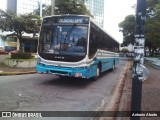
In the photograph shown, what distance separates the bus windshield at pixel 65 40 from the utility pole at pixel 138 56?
676 centimetres

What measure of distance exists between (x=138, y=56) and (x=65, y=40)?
7.11 meters

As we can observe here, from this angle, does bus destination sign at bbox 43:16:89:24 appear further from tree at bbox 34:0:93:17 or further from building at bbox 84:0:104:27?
building at bbox 84:0:104:27

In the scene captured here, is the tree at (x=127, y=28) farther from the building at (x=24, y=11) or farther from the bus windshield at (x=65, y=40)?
the bus windshield at (x=65, y=40)

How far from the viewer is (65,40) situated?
39.9 feet

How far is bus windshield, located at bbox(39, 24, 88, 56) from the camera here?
12.1 m

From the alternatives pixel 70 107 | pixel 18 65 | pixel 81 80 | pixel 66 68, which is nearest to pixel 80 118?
pixel 70 107

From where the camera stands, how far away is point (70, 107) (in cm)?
833

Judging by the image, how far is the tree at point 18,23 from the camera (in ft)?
67.0

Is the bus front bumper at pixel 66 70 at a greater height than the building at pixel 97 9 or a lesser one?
lesser

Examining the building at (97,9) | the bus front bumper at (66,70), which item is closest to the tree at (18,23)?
the bus front bumper at (66,70)

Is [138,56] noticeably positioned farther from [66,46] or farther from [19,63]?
[19,63]

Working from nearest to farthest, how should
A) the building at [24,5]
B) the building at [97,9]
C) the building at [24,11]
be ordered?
1. the building at [24,11]
2. the building at [24,5]
3. the building at [97,9]

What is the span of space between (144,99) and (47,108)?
354cm

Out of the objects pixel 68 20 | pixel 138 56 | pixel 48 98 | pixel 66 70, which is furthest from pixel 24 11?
pixel 138 56
